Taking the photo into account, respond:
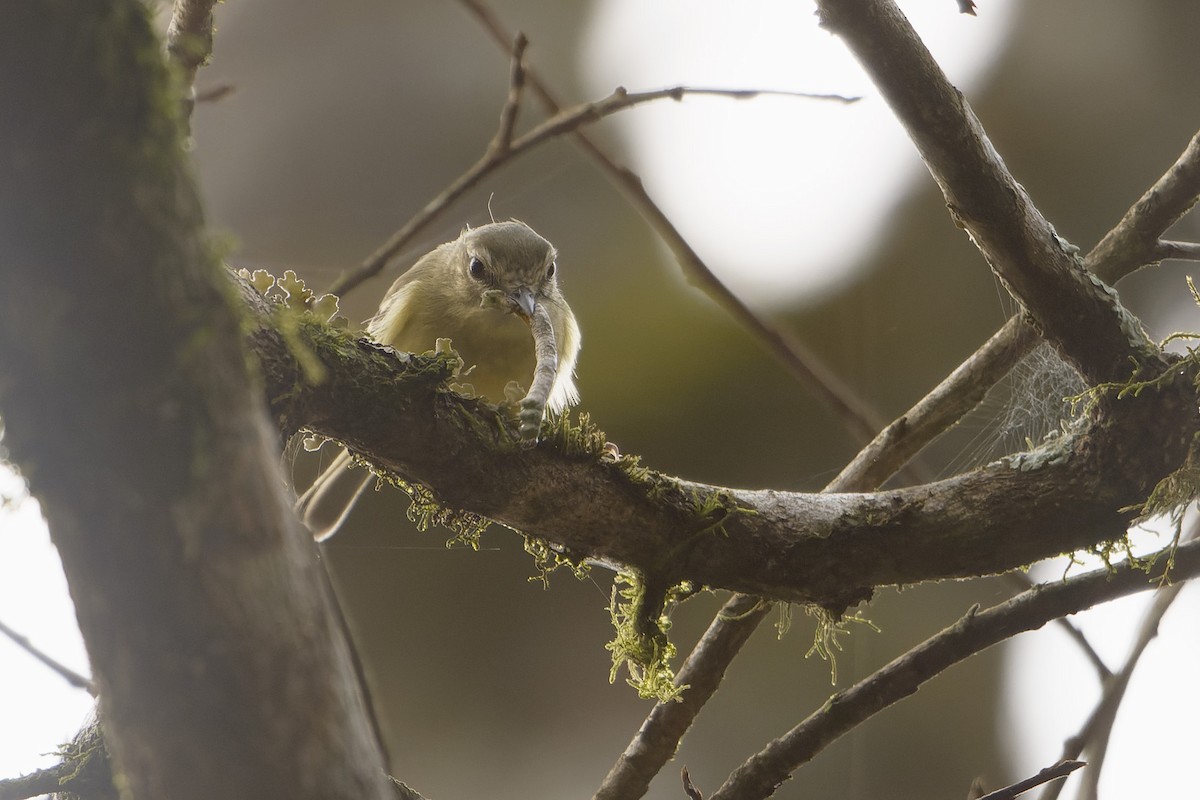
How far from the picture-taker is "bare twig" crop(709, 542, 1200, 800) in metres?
1.71

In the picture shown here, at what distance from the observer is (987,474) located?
68.1 inches

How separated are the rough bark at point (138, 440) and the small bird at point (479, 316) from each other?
177 centimetres

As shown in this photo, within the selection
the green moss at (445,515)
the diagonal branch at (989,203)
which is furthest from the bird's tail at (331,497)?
the diagonal branch at (989,203)

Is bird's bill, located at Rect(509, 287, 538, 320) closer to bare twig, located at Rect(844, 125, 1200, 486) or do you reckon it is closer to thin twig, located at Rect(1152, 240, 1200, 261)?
bare twig, located at Rect(844, 125, 1200, 486)

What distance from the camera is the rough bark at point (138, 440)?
25.5 inches

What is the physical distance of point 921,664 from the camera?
1721mm

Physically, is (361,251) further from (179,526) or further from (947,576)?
(179,526)

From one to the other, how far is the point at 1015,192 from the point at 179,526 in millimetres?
1472

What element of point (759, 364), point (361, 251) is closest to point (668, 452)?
point (759, 364)

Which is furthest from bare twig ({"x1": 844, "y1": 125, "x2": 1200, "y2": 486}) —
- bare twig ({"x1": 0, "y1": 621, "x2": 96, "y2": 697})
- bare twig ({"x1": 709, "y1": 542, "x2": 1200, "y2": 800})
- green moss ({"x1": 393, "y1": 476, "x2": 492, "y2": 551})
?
bare twig ({"x1": 0, "y1": 621, "x2": 96, "y2": 697})

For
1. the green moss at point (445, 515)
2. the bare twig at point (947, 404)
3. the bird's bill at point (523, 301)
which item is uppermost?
the bird's bill at point (523, 301)

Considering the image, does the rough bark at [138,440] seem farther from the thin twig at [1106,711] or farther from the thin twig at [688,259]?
the thin twig at [1106,711]

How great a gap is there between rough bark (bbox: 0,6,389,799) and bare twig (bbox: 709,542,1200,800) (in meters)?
1.18

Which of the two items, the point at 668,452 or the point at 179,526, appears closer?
the point at 179,526
